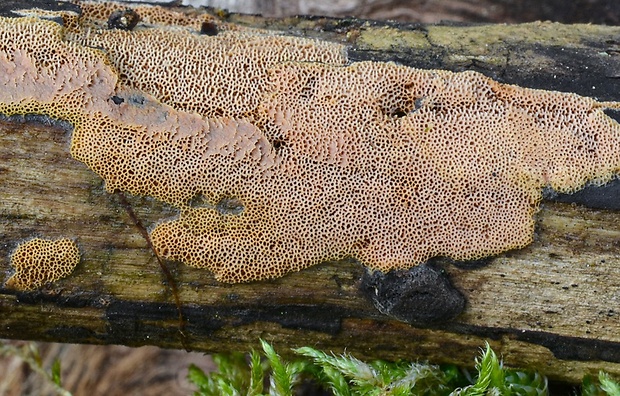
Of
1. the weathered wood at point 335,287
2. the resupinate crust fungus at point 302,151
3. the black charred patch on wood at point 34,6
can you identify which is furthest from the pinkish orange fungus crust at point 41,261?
the black charred patch on wood at point 34,6

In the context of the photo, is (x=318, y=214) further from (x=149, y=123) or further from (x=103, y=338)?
(x=103, y=338)

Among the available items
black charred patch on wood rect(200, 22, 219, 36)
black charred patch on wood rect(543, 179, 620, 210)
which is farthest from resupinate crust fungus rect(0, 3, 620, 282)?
black charred patch on wood rect(200, 22, 219, 36)

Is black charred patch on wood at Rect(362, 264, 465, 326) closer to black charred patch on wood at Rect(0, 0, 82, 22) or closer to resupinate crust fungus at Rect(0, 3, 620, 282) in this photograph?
resupinate crust fungus at Rect(0, 3, 620, 282)

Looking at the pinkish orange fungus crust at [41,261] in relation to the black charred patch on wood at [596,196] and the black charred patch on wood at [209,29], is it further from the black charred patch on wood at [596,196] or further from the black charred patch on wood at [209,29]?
the black charred patch on wood at [596,196]

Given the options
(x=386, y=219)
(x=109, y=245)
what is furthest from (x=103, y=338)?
(x=386, y=219)

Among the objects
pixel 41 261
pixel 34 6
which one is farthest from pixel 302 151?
pixel 34 6

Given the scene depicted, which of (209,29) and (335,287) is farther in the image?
(209,29)

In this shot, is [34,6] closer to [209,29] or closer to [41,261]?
[209,29]
